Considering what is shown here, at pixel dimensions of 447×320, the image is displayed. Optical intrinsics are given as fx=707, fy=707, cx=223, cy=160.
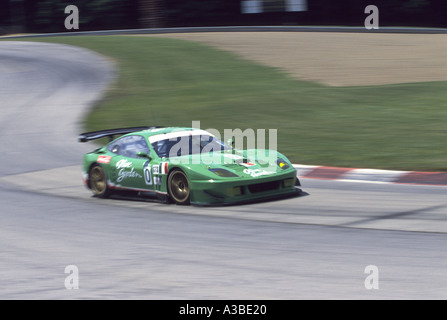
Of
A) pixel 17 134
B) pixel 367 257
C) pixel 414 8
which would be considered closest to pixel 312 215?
pixel 367 257

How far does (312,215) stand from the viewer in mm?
8656

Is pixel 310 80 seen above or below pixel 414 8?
below

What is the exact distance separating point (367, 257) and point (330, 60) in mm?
20820

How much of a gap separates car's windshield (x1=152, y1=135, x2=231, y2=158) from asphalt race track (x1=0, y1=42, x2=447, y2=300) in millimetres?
765

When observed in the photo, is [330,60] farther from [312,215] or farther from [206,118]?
[312,215]

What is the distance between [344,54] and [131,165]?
19.5 metres

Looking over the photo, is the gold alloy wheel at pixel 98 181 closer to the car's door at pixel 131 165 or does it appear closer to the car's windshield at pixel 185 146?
the car's door at pixel 131 165

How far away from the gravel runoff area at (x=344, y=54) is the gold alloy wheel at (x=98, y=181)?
11888mm

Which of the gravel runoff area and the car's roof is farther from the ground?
the gravel runoff area

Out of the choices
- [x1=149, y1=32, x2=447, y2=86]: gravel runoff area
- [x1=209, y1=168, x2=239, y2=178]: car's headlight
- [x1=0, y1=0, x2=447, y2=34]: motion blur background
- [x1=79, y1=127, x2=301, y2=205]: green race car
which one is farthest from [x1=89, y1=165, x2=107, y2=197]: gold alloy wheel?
[x1=0, y1=0, x2=447, y2=34]: motion blur background

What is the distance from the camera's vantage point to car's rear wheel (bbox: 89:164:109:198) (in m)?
10.8

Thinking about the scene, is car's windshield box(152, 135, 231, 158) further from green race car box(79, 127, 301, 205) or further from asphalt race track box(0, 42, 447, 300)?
asphalt race track box(0, 42, 447, 300)
